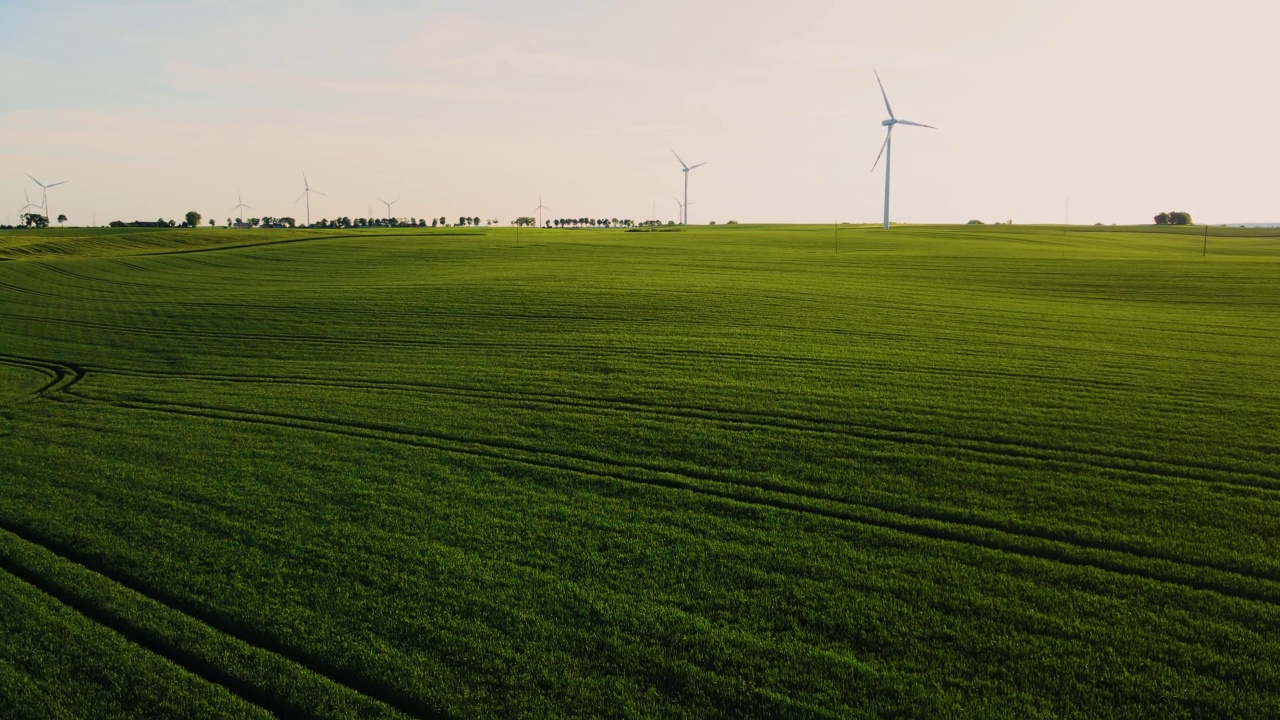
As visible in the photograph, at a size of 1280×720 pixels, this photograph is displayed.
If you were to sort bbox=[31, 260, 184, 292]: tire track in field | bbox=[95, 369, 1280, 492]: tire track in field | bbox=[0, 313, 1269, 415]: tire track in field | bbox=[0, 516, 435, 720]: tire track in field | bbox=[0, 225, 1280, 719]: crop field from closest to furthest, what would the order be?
1. bbox=[0, 516, 435, 720]: tire track in field
2. bbox=[0, 225, 1280, 719]: crop field
3. bbox=[95, 369, 1280, 492]: tire track in field
4. bbox=[0, 313, 1269, 415]: tire track in field
5. bbox=[31, 260, 184, 292]: tire track in field

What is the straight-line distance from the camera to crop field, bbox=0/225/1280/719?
630 centimetres

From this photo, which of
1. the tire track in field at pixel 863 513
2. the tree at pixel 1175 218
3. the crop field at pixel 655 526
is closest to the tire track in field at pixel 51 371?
the crop field at pixel 655 526

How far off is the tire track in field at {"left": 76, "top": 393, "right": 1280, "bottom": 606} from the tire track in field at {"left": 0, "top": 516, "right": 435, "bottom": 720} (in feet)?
15.5

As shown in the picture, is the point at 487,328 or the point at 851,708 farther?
the point at 487,328

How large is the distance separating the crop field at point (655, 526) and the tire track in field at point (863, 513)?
49mm

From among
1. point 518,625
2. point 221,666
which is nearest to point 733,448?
point 518,625

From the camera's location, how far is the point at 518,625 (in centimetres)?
711

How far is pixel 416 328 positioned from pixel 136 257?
1790 inches

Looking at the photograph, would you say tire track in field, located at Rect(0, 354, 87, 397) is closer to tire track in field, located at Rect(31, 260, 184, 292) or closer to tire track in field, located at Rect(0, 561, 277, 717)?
tire track in field, located at Rect(0, 561, 277, 717)

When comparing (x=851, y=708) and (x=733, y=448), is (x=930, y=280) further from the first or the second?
(x=851, y=708)

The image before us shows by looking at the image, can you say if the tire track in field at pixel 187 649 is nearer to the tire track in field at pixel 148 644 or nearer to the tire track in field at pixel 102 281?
the tire track in field at pixel 148 644

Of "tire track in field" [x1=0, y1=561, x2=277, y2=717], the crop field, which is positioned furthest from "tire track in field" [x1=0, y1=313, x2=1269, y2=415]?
"tire track in field" [x1=0, y1=561, x2=277, y2=717]

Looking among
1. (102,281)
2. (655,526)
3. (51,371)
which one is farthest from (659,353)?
(102,281)

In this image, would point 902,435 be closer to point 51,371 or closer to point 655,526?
point 655,526
